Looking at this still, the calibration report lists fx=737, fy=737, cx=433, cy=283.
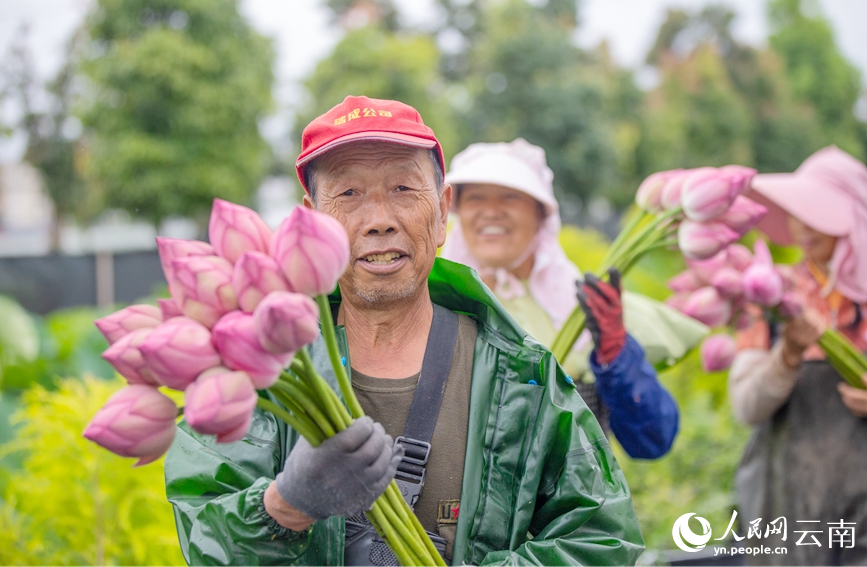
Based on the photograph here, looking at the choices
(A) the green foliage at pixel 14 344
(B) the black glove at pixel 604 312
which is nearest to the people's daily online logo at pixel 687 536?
(B) the black glove at pixel 604 312

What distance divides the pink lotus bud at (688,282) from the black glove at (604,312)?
1.64ft

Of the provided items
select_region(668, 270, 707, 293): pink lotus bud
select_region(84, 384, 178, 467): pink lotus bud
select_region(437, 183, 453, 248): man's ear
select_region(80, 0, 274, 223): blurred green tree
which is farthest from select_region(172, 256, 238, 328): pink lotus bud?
select_region(80, 0, 274, 223): blurred green tree

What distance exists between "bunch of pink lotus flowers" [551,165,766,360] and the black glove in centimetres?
8

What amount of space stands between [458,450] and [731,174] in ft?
3.68

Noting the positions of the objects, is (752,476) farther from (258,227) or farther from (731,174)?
(258,227)

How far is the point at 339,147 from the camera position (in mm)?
1344

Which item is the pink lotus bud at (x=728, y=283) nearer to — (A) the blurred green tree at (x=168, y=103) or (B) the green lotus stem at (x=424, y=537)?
(B) the green lotus stem at (x=424, y=537)

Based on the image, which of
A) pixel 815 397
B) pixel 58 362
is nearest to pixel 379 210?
pixel 815 397

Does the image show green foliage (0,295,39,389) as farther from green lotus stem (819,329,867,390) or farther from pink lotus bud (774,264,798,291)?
green lotus stem (819,329,867,390)

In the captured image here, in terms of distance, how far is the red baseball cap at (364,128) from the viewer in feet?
4.30

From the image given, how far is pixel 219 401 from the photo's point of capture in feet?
2.86

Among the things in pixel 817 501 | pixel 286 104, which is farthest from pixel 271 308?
pixel 286 104

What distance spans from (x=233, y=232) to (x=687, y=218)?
57.7 inches

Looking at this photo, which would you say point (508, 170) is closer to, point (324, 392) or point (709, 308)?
point (709, 308)
